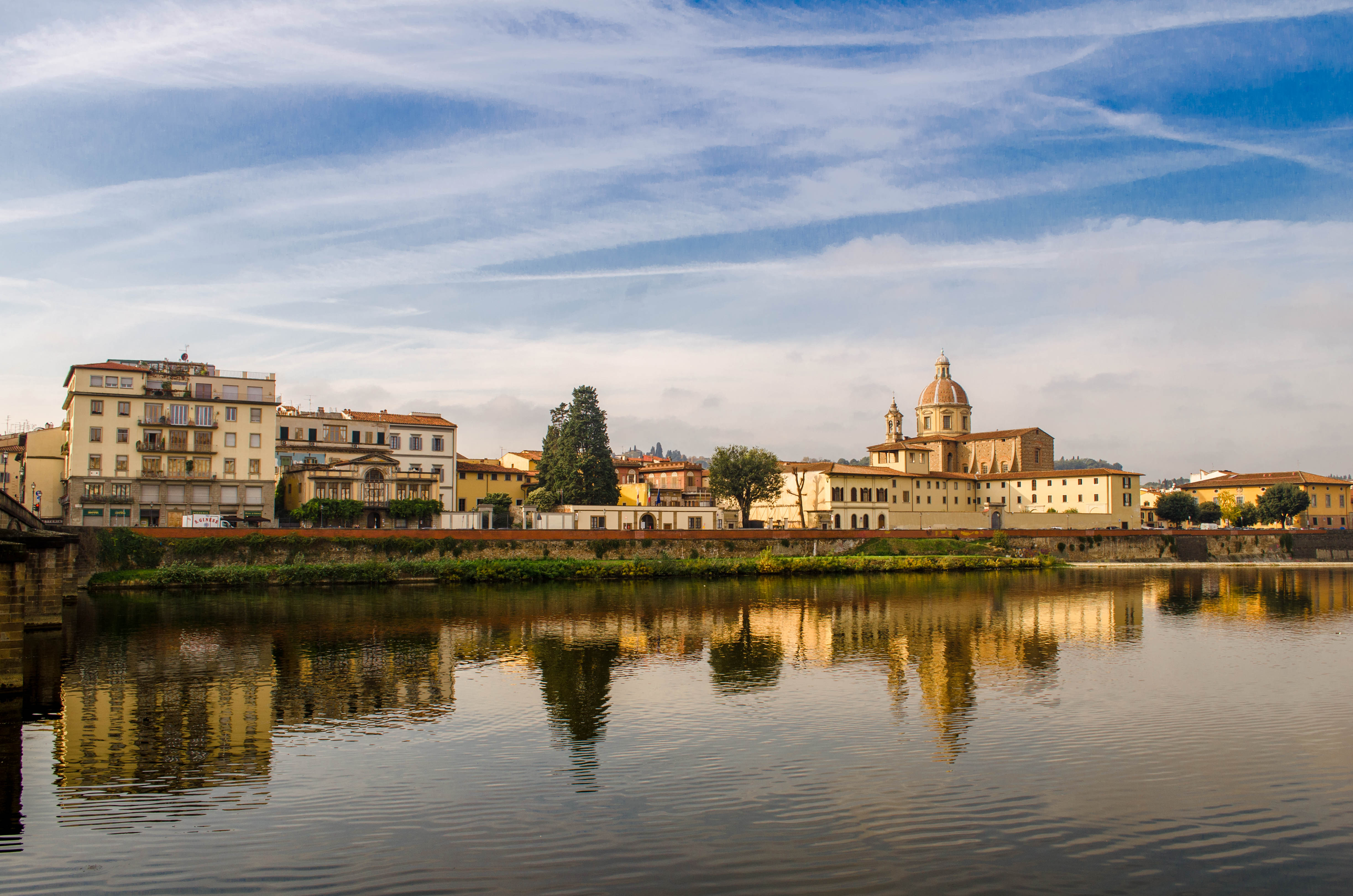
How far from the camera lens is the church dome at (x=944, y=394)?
124562mm

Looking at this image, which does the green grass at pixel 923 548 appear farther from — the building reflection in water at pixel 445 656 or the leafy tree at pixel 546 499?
the leafy tree at pixel 546 499

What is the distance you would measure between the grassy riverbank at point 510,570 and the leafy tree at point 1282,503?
→ 52.4 metres

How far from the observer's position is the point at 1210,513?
119 meters

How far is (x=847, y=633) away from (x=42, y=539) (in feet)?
83.7

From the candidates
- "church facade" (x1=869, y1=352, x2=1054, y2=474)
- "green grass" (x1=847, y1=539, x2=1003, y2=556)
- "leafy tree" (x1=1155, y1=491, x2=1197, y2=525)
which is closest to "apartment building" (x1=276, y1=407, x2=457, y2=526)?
"green grass" (x1=847, y1=539, x2=1003, y2=556)

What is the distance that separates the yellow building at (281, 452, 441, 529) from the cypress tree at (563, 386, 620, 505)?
453 inches

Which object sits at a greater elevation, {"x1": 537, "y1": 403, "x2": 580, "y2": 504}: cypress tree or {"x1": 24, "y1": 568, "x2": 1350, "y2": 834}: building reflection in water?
{"x1": 537, "y1": 403, "x2": 580, "y2": 504}: cypress tree

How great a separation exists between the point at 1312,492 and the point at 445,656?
421 feet

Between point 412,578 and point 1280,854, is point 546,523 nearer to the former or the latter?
point 412,578

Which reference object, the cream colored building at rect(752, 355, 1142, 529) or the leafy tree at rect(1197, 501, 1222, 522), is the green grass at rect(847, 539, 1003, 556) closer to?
the cream colored building at rect(752, 355, 1142, 529)

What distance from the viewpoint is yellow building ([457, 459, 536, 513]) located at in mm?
82250

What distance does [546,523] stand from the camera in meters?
72.1

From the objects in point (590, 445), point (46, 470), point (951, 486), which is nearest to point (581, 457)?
point (590, 445)

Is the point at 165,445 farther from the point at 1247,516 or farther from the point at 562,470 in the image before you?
the point at 1247,516
